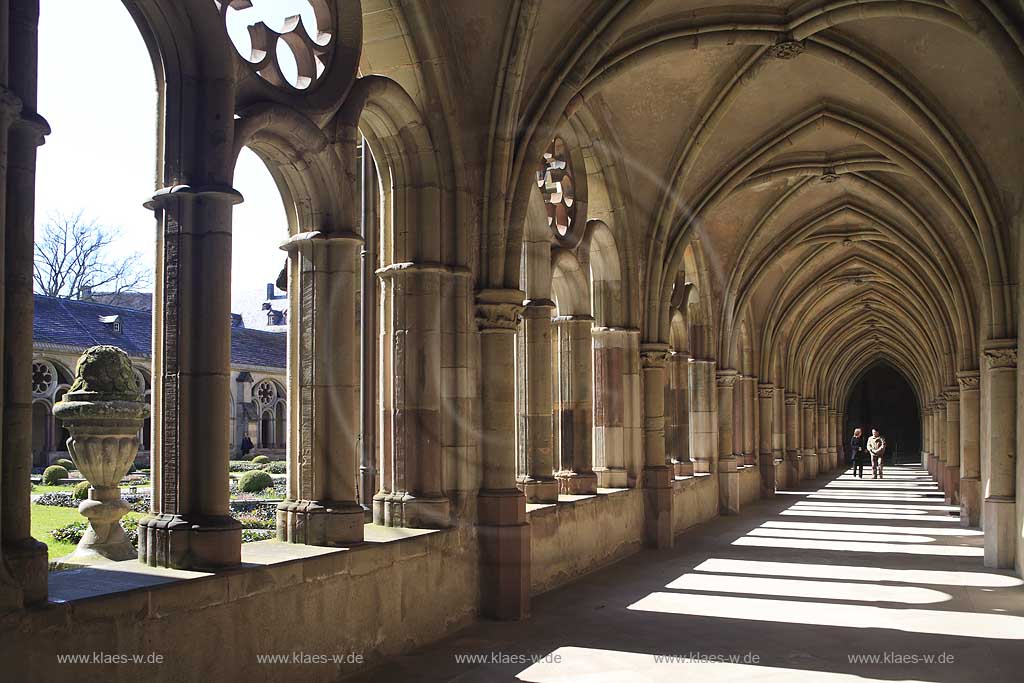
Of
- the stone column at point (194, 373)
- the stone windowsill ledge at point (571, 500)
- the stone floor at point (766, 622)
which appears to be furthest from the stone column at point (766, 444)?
the stone column at point (194, 373)

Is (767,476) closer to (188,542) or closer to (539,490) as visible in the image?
(539,490)

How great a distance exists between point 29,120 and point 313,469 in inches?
109

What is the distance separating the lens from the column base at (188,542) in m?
4.91

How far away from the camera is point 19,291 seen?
3965mm

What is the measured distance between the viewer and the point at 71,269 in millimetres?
16438

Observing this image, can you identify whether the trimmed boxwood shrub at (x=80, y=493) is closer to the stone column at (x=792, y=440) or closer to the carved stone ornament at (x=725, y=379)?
the carved stone ornament at (x=725, y=379)

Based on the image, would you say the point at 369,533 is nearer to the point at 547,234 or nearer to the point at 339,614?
the point at 339,614

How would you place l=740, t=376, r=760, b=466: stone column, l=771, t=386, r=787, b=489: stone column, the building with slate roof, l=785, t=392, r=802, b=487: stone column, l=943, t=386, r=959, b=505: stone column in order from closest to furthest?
1. the building with slate roof
2. l=943, t=386, r=959, b=505: stone column
3. l=740, t=376, r=760, b=466: stone column
4. l=771, t=386, r=787, b=489: stone column
5. l=785, t=392, r=802, b=487: stone column

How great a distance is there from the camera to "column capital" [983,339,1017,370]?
397 inches

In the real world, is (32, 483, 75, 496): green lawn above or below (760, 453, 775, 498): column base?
above

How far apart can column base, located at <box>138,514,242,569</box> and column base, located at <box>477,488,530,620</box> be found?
287 cm

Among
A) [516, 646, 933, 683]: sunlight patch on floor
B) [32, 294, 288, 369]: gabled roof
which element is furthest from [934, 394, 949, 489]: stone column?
[516, 646, 933, 683]: sunlight patch on floor

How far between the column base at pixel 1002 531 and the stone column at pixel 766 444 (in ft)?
35.3

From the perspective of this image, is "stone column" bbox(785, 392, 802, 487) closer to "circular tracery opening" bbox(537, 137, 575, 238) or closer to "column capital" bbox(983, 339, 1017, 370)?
"column capital" bbox(983, 339, 1017, 370)
